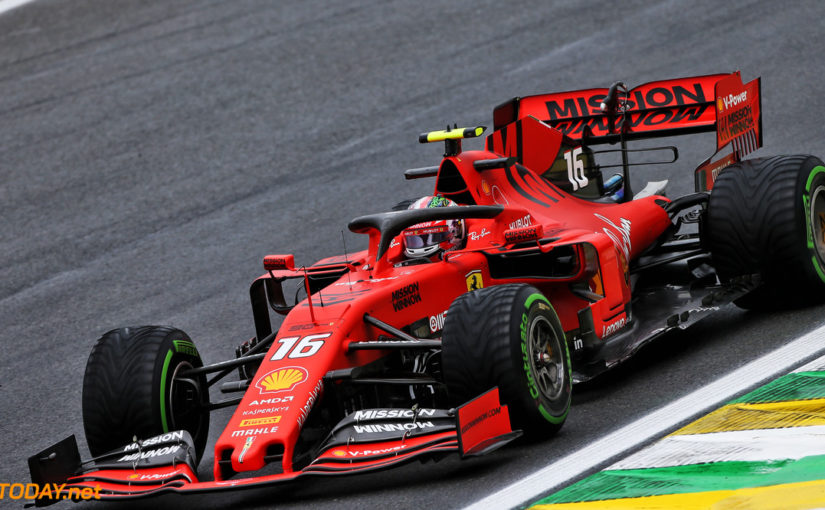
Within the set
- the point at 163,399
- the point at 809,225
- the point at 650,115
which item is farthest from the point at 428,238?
the point at 650,115

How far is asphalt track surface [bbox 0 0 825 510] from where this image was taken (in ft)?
28.4

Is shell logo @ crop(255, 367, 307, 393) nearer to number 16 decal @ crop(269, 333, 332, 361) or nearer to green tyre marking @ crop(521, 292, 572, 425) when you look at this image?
number 16 decal @ crop(269, 333, 332, 361)

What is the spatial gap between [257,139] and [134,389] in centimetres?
960

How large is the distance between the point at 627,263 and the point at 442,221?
4.83 feet

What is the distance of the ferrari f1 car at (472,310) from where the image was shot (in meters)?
6.30

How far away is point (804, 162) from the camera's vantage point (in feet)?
28.0

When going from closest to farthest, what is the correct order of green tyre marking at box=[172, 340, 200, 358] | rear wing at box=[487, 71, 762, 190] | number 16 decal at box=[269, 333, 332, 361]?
1. number 16 decal at box=[269, 333, 332, 361]
2. green tyre marking at box=[172, 340, 200, 358]
3. rear wing at box=[487, 71, 762, 190]

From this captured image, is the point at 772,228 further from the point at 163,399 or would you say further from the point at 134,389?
the point at 134,389

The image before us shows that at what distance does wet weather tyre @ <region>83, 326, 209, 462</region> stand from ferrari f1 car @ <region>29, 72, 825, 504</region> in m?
0.01

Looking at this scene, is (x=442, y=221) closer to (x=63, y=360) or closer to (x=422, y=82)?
(x=63, y=360)

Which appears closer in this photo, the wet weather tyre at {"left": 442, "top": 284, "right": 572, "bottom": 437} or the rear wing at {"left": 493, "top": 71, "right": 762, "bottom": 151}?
the wet weather tyre at {"left": 442, "top": 284, "right": 572, "bottom": 437}

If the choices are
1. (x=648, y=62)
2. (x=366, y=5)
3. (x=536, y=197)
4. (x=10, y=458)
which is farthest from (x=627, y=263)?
(x=366, y=5)

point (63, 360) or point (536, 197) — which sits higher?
point (536, 197)
